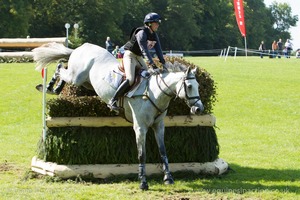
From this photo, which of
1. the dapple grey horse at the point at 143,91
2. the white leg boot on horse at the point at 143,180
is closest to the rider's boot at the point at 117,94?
the dapple grey horse at the point at 143,91

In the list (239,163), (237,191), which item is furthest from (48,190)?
(239,163)

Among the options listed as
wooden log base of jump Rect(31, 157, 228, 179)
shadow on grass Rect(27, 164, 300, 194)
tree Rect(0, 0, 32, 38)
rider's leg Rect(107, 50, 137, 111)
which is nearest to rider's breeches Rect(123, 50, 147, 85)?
rider's leg Rect(107, 50, 137, 111)

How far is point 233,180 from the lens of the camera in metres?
9.68

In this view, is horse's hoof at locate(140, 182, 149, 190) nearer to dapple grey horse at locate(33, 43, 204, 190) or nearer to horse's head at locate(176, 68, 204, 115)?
dapple grey horse at locate(33, 43, 204, 190)

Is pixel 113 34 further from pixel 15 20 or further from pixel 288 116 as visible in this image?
pixel 288 116

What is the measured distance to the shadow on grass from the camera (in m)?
8.85

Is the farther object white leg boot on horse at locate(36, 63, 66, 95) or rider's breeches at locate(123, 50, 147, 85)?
white leg boot on horse at locate(36, 63, 66, 95)

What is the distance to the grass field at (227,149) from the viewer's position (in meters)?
8.58

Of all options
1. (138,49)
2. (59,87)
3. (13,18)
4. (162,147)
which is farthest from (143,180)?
(13,18)

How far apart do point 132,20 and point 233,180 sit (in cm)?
7552

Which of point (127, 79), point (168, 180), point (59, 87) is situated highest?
point (127, 79)

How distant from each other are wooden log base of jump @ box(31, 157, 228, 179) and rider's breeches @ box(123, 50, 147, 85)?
66.0 inches

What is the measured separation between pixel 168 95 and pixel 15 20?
57.8 meters

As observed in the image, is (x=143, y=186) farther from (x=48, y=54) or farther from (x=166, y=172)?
(x=48, y=54)
